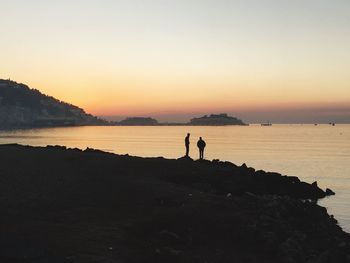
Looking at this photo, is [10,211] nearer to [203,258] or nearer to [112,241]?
[112,241]

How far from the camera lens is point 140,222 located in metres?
18.9

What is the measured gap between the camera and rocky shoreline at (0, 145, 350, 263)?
601 inches

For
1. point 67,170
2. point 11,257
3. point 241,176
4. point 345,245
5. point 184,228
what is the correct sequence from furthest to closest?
1. point 241,176
2. point 67,170
3. point 345,245
4. point 184,228
5. point 11,257

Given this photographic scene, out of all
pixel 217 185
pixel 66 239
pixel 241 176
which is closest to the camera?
pixel 66 239

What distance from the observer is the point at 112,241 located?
52.5 ft

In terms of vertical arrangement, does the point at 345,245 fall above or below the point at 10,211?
below

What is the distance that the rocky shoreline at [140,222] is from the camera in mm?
15258

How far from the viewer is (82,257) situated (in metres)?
14.0

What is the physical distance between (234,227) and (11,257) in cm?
981

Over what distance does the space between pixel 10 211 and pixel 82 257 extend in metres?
6.28

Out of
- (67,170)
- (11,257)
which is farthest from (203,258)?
(67,170)

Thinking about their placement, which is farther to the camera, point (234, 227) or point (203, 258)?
point (234, 227)

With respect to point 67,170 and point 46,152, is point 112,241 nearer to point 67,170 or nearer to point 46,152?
point 67,170

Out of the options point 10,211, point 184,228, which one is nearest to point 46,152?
point 10,211
